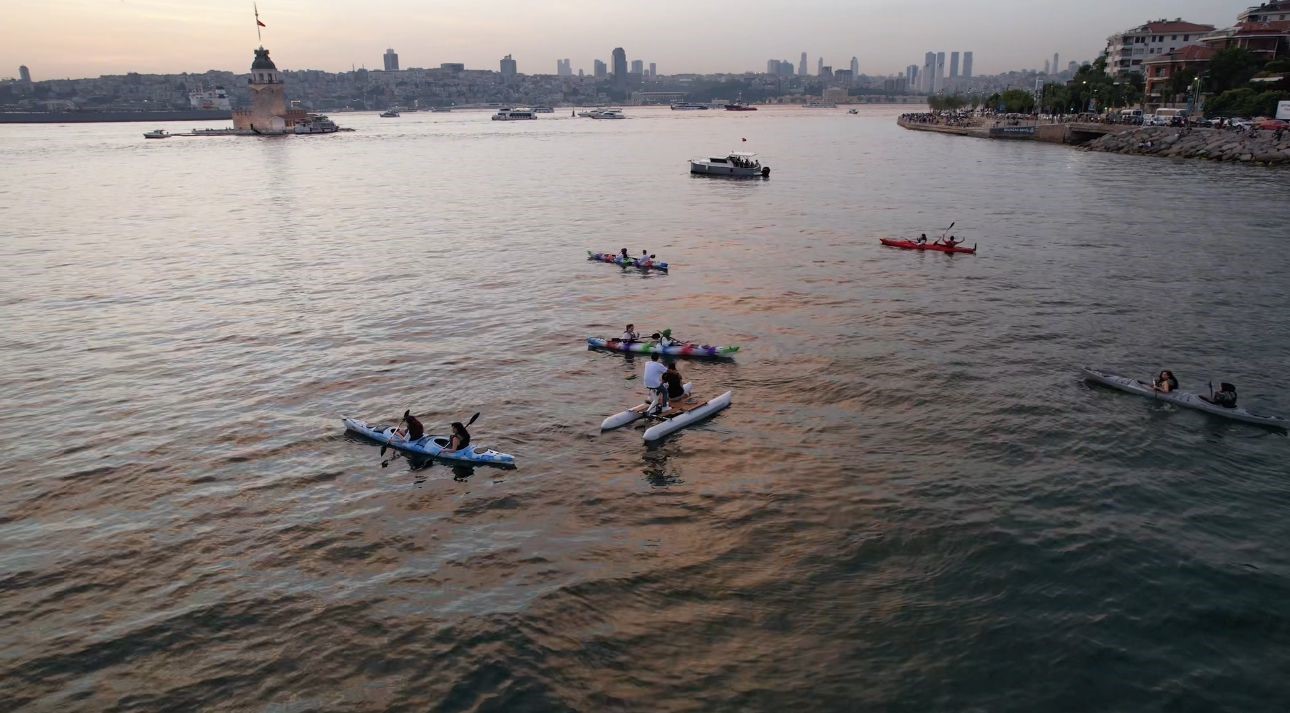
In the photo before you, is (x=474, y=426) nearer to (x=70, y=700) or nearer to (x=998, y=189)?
(x=70, y=700)

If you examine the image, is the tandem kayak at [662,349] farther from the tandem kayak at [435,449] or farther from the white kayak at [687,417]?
the tandem kayak at [435,449]

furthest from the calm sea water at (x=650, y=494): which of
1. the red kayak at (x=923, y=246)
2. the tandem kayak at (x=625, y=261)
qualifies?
the red kayak at (x=923, y=246)

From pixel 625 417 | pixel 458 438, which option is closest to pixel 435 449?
pixel 458 438

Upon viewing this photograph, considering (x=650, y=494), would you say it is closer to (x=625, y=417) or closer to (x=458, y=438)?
(x=625, y=417)

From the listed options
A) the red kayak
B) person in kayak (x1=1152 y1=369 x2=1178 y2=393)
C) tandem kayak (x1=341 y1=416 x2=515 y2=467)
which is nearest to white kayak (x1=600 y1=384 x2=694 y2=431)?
tandem kayak (x1=341 y1=416 x2=515 y2=467)

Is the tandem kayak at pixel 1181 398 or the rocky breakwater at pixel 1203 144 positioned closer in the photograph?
the tandem kayak at pixel 1181 398

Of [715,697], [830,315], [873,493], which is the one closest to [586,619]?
[715,697]
